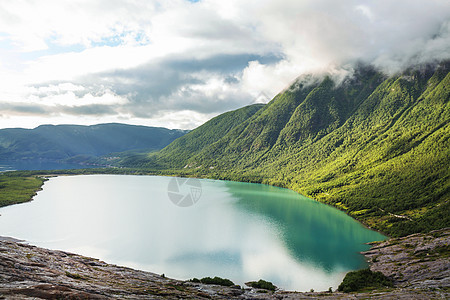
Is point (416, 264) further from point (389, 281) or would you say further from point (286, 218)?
point (286, 218)

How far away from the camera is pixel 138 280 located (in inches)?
1487

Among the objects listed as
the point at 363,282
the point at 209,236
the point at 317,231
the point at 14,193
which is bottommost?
the point at 363,282

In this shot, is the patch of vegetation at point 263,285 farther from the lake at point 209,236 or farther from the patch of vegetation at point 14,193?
the patch of vegetation at point 14,193

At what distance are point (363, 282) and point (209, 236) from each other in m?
37.8

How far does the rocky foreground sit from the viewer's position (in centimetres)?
2397

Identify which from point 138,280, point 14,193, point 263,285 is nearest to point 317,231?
point 263,285

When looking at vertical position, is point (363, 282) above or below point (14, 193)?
below

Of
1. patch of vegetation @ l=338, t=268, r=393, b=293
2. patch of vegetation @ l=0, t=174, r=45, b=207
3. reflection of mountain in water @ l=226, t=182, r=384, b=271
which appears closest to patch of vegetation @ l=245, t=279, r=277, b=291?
patch of vegetation @ l=338, t=268, r=393, b=293

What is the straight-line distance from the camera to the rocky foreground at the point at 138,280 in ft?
78.6

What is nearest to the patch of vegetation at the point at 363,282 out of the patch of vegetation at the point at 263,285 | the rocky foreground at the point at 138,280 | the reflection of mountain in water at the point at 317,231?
the rocky foreground at the point at 138,280

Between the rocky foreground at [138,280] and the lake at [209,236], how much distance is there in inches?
331

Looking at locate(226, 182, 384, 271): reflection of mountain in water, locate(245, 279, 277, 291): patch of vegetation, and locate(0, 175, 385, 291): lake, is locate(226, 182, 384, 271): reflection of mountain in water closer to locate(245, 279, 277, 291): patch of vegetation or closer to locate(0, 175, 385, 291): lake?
locate(0, 175, 385, 291): lake

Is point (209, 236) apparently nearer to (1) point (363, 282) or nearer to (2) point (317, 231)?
(2) point (317, 231)

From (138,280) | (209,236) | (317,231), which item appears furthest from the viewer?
(317,231)
